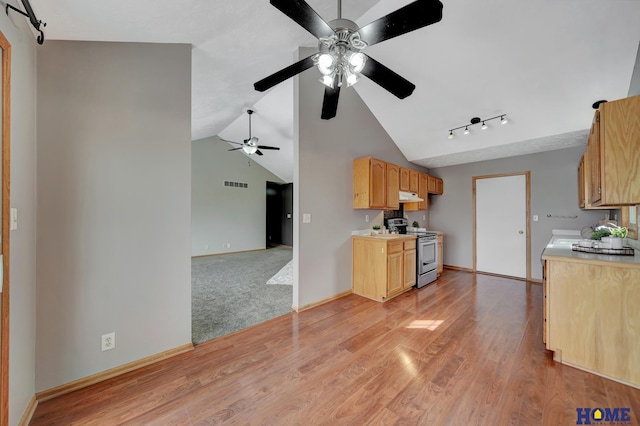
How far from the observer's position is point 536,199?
4.42 m

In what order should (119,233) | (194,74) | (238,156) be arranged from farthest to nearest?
(238,156) < (194,74) < (119,233)

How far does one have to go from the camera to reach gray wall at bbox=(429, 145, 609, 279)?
4.09 metres

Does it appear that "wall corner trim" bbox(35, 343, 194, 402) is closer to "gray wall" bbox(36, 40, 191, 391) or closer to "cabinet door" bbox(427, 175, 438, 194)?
"gray wall" bbox(36, 40, 191, 391)

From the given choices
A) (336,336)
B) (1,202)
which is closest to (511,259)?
(336,336)

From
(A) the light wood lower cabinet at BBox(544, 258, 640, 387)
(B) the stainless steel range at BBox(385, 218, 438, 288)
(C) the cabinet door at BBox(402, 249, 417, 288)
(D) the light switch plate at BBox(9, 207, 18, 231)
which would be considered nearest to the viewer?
(D) the light switch plate at BBox(9, 207, 18, 231)

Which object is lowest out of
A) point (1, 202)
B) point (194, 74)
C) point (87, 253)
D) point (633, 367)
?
point (633, 367)

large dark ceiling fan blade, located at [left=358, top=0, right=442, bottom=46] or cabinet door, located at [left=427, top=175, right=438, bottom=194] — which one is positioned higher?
large dark ceiling fan blade, located at [left=358, top=0, right=442, bottom=46]

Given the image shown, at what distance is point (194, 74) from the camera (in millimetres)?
2850

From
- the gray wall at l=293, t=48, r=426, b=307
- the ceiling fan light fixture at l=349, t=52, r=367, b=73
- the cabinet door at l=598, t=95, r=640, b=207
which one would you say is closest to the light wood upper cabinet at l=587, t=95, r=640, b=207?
the cabinet door at l=598, t=95, r=640, b=207

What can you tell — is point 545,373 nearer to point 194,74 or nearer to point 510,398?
point 510,398

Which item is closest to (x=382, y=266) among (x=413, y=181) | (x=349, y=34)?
(x=413, y=181)

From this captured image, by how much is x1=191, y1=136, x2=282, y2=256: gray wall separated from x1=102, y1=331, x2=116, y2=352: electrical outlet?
4997 millimetres

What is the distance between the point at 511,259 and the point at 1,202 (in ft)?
21.2

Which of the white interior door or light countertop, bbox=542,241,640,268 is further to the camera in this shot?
the white interior door
